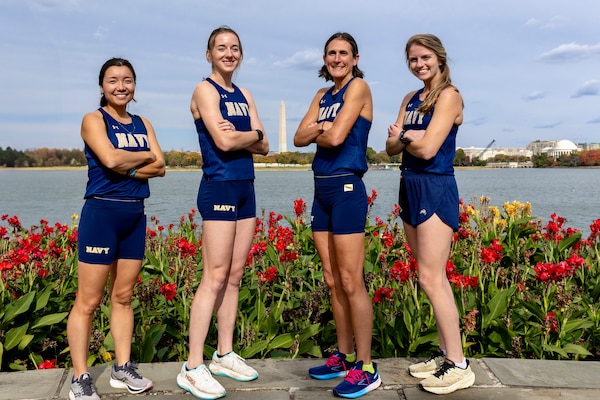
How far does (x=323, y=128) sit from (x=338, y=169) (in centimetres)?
25

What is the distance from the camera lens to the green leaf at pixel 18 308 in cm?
435

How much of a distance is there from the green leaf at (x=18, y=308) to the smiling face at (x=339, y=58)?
9.32 feet

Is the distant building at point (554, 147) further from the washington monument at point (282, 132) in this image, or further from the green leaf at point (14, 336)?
the green leaf at point (14, 336)

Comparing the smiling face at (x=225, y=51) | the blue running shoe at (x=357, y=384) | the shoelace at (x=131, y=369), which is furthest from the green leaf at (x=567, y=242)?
the shoelace at (x=131, y=369)

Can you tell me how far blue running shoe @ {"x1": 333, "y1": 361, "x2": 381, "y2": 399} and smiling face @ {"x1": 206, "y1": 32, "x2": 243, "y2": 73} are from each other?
6.32 ft

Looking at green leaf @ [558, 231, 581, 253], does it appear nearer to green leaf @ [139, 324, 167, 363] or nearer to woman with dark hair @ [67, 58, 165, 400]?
green leaf @ [139, 324, 167, 363]

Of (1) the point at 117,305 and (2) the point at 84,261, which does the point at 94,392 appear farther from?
(2) the point at 84,261

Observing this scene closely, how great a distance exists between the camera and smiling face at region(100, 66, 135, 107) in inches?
134

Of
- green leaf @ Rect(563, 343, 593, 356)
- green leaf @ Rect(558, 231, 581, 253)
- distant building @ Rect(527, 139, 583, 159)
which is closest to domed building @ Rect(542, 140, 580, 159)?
distant building @ Rect(527, 139, 583, 159)

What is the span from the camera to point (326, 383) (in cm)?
351

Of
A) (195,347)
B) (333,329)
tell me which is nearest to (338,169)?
(195,347)

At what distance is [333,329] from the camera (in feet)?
15.5

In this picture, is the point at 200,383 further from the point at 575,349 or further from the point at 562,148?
the point at 562,148

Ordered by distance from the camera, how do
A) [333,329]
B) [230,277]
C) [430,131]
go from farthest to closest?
[333,329]
[230,277]
[430,131]
